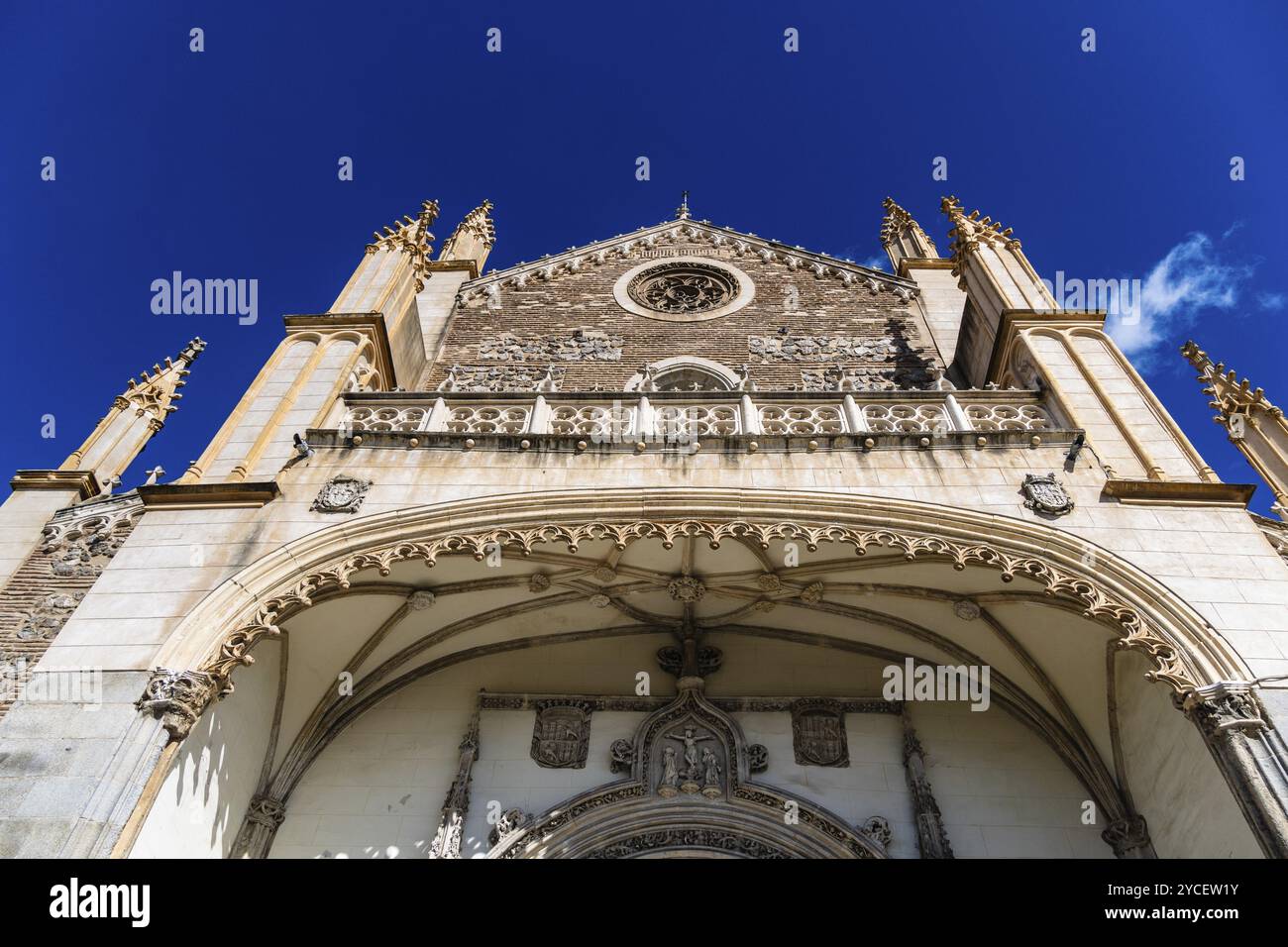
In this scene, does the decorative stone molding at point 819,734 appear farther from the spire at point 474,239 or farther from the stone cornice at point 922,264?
the spire at point 474,239

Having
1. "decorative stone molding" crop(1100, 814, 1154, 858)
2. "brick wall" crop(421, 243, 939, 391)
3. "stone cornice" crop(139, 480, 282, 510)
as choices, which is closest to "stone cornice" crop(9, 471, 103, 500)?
"stone cornice" crop(139, 480, 282, 510)

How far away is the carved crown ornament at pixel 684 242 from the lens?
1786cm

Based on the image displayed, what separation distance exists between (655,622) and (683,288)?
927 centimetres

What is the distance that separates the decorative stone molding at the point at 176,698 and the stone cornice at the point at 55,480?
3.87 metres

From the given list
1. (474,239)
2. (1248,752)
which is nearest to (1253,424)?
(1248,752)

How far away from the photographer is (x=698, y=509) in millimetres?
8547

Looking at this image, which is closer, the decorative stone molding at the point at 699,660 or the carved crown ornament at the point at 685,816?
the carved crown ornament at the point at 685,816

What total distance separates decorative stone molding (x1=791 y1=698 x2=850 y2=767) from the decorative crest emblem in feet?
10.9

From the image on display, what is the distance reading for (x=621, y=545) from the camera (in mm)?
8469

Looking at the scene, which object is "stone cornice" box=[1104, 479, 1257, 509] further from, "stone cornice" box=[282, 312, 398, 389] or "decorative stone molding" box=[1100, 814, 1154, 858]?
"stone cornice" box=[282, 312, 398, 389]

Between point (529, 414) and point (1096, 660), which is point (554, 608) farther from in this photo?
point (1096, 660)

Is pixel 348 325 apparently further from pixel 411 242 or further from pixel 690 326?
pixel 690 326

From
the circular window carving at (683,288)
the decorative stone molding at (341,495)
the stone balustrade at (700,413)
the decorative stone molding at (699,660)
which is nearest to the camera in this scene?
the decorative stone molding at (341,495)

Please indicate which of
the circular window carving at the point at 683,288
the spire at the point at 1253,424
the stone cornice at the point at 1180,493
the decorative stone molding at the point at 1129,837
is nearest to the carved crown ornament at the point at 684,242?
the circular window carving at the point at 683,288
